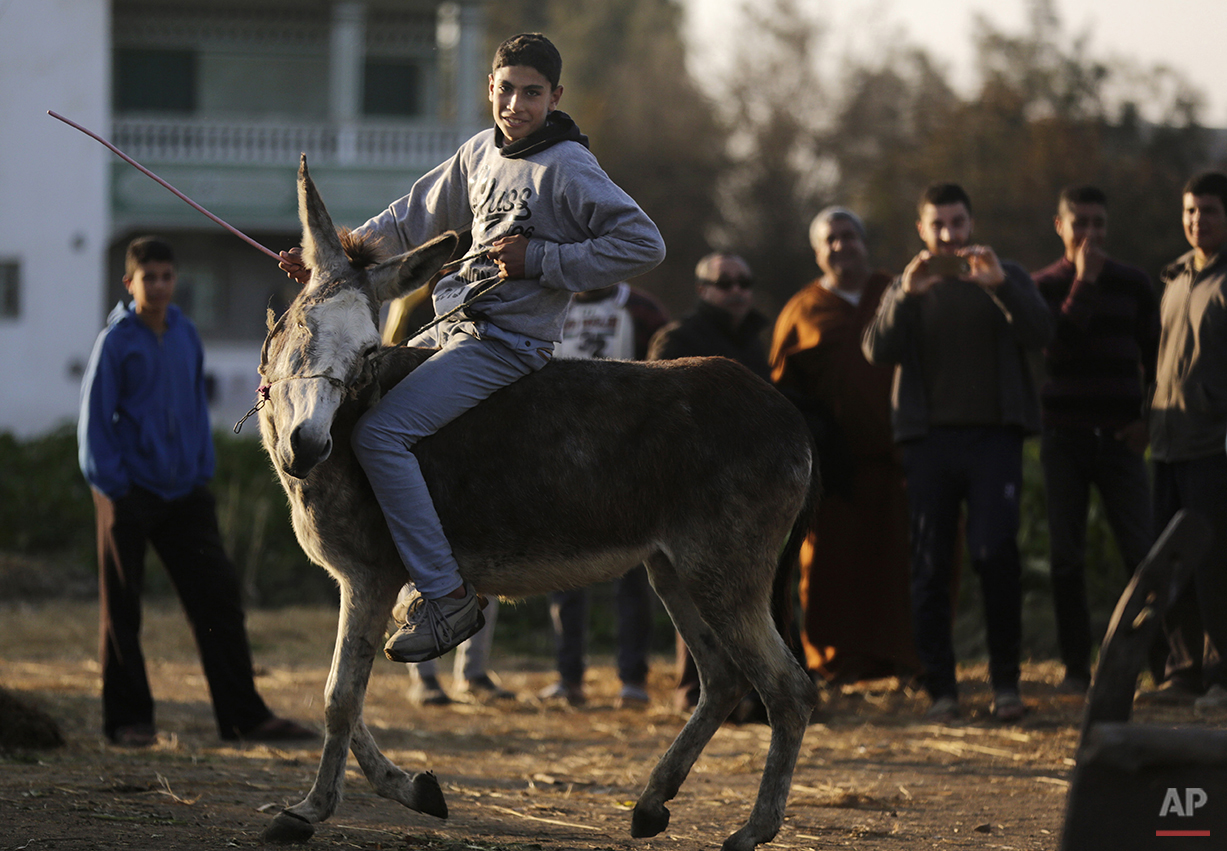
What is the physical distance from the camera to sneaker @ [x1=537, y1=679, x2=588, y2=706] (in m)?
8.99

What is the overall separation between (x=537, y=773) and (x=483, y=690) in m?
2.51

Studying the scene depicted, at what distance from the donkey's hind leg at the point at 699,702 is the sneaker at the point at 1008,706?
2.95 m

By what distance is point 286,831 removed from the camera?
4.62 m

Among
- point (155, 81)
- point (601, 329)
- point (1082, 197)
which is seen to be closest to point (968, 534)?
point (1082, 197)

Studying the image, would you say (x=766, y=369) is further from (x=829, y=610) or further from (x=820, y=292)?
(x=829, y=610)

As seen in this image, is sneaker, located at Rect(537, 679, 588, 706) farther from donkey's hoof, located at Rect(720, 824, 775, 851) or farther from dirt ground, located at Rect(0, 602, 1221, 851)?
donkey's hoof, located at Rect(720, 824, 775, 851)

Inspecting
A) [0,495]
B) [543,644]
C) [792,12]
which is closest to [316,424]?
[543,644]

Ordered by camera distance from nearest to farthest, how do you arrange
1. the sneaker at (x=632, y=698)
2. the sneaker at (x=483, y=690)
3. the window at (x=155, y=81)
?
the sneaker at (x=632, y=698), the sneaker at (x=483, y=690), the window at (x=155, y=81)

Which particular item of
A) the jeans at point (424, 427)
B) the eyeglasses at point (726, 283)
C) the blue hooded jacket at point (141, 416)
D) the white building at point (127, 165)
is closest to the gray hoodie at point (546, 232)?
the jeans at point (424, 427)

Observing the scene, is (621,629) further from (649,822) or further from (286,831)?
(286,831)

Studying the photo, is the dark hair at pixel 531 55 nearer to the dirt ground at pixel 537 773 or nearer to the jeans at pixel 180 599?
the dirt ground at pixel 537 773

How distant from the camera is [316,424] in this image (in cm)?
434

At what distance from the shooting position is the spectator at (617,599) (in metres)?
8.83

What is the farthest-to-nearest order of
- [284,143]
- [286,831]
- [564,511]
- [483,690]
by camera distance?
1. [284,143]
2. [483,690]
3. [564,511]
4. [286,831]
